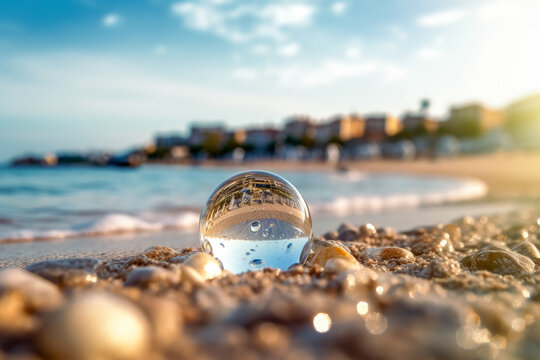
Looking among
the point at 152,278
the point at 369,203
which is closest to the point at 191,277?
the point at 152,278

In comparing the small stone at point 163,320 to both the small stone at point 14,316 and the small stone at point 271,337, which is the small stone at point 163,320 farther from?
the small stone at point 14,316

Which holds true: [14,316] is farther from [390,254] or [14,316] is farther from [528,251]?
[528,251]

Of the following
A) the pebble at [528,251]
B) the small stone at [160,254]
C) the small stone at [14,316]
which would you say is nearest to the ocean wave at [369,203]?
the pebble at [528,251]

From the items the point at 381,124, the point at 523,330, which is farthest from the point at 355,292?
the point at 381,124

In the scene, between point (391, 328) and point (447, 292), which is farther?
point (447, 292)

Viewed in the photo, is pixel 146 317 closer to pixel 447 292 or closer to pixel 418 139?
pixel 447 292

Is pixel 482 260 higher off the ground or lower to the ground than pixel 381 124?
lower

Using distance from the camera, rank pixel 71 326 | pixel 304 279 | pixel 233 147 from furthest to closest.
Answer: pixel 233 147 → pixel 304 279 → pixel 71 326
